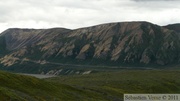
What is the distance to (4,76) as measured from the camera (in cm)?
12056

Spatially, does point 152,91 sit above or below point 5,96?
below

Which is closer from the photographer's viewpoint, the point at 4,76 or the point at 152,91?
the point at 4,76

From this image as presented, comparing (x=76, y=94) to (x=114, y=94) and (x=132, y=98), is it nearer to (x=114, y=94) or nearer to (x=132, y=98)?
(x=114, y=94)

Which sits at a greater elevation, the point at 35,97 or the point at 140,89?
the point at 35,97

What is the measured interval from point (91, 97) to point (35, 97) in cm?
3227

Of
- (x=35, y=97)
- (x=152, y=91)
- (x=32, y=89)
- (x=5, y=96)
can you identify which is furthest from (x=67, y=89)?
(x=152, y=91)

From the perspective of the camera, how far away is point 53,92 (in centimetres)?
12238

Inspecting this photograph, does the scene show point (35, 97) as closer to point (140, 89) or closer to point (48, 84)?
point (48, 84)

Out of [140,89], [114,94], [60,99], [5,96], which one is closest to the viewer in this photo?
[5,96]

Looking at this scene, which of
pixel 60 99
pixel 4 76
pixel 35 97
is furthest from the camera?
pixel 4 76

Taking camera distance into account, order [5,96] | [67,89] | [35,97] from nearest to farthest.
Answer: [5,96]
[35,97]
[67,89]

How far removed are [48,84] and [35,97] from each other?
95.2ft

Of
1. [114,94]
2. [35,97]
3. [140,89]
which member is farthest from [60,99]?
[140,89]

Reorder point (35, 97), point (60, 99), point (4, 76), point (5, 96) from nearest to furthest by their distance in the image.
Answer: point (5, 96) → point (35, 97) → point (60, 99) → point (4, 76)
